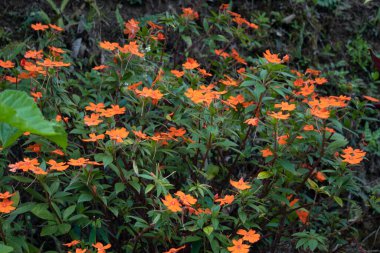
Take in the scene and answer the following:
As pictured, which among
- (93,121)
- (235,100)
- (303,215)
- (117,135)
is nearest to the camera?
(117,135)

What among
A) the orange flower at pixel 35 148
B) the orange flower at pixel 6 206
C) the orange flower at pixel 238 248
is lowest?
the orange flower at pixel 238 248

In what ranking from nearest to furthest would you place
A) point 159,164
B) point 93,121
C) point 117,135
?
point 117,135, point 93,121, point 159,164

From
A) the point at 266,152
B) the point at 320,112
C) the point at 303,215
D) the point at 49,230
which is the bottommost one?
the point at 303,215

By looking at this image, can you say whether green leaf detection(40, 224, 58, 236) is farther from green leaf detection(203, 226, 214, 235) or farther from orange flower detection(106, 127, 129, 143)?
green leaf detection(203, 226, 214, 235)

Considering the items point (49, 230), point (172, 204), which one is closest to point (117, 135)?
point (172, 204)

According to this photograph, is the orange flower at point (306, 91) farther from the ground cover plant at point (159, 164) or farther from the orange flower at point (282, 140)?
the orange flower at point (282, 140)

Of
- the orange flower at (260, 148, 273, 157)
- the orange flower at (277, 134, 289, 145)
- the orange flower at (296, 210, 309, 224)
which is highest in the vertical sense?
the orange flower at (277, 134, 289, 145)

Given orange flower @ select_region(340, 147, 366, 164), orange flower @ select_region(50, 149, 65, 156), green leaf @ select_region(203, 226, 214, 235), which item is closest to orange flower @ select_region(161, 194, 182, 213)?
green leaf @ select_region(203, 226, 214, 235)

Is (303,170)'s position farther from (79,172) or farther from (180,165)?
(79,172)

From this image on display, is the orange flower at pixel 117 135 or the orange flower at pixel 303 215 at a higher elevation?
the orange flower at pixel 117 135

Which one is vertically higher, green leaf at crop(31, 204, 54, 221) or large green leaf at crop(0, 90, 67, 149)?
large green leaf at crop(0, 90, 67, 149)

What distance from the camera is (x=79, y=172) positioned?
2.46m

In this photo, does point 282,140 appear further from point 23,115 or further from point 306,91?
point 23,115

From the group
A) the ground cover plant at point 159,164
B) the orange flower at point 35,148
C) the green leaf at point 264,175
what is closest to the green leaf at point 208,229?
the ground cover plant at point 159,164
